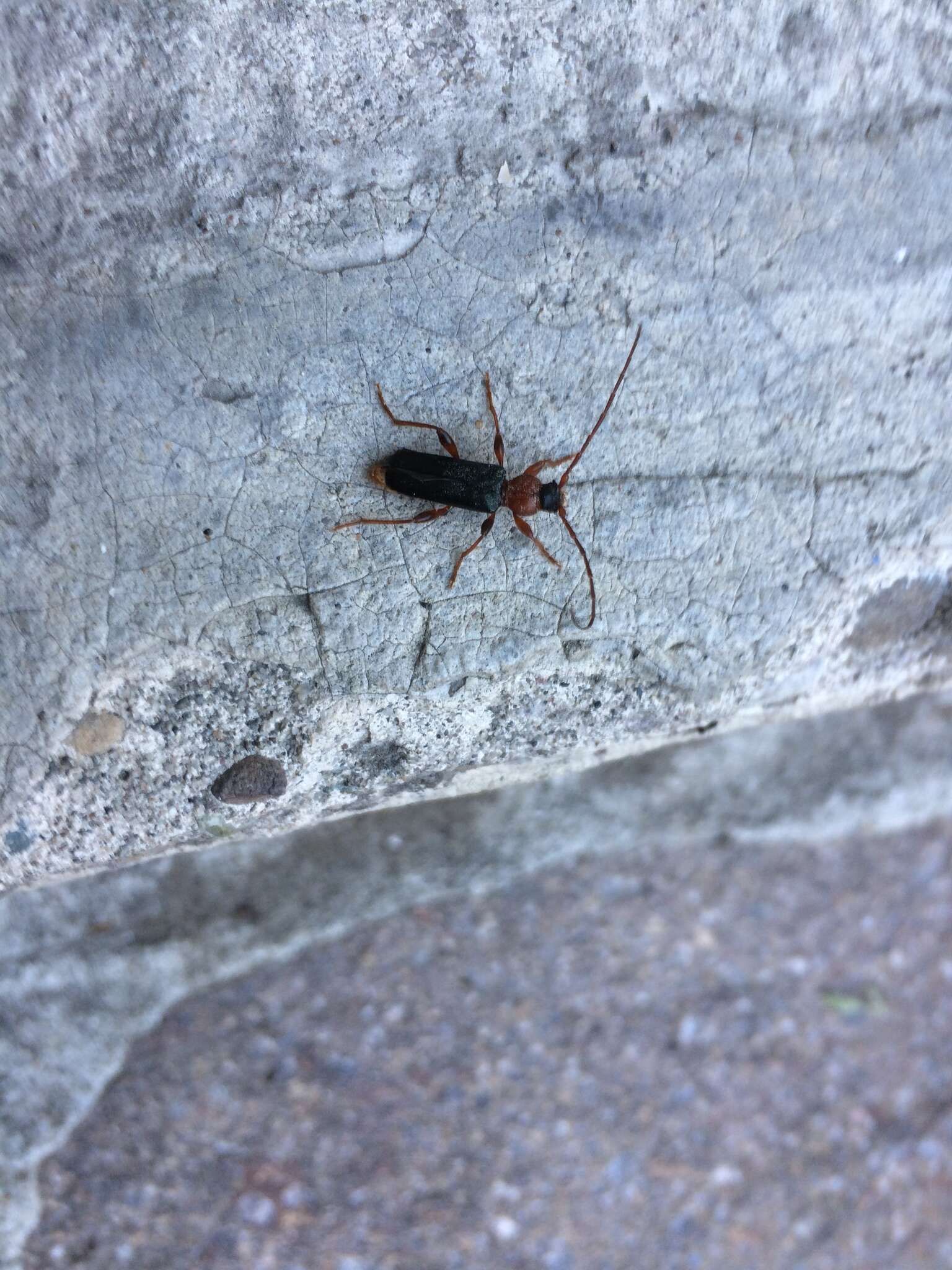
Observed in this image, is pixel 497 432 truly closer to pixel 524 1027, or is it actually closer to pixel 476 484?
pixel 476 484

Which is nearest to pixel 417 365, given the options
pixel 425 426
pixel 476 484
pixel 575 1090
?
pixel 425 426

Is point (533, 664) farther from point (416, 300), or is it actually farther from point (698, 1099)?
point (698, 1099)

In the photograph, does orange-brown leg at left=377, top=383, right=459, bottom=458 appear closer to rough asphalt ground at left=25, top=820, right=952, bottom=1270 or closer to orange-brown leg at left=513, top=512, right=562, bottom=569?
orange-brown leg at left=513, top=512, right=562, bottom=569

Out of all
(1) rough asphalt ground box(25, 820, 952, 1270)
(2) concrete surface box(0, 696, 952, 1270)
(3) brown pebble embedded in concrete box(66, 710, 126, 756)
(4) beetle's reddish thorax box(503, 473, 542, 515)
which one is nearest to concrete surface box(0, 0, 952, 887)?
(3) brown pebble embedded in concrete box(66, 710, 126, 756)

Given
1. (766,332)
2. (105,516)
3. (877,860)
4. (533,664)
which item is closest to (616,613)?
(533,664)

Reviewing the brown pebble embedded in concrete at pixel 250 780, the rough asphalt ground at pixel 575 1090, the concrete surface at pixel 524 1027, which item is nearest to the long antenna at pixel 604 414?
the brown pebble embedded in concrete at pixel 250 780

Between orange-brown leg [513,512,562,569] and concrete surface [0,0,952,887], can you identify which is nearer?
concrete surface [0,0,952,887]

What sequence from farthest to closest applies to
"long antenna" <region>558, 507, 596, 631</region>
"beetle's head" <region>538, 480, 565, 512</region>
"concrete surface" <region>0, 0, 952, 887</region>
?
"long antenna" <region>558, 507, 596, 631</region> → "beetle's head" <region>538, 480, 565, 512</region> → "concrete surface" <region>0, 0, 952, 887</region>
